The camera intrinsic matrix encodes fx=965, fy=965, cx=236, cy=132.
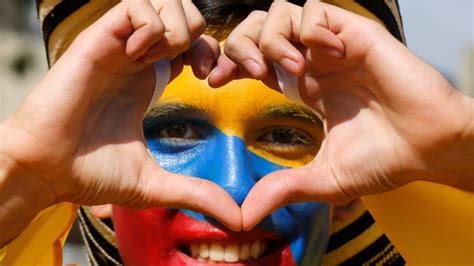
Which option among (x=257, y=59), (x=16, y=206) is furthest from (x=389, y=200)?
(x=16, y=206)

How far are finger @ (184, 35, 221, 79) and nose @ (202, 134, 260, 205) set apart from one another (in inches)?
10.3

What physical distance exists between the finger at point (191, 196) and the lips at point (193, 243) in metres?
0.24

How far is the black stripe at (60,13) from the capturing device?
7.35 feet

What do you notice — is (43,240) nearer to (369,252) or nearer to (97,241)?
(97,241)

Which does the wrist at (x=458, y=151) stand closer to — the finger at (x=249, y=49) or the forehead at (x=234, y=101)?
the finger at (x=249, y=49)

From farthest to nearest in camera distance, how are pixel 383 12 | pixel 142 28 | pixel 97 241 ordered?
pixel 97 241
pixel 383 12
pixel 142 28

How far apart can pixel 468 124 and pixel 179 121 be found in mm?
705

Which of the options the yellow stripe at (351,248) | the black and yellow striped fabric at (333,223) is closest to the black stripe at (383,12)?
the black and yellow striped fabric at (333,223)

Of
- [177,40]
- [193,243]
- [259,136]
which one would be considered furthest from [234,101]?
[177,40]

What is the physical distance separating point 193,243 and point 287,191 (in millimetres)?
372

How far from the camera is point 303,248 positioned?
208 cm

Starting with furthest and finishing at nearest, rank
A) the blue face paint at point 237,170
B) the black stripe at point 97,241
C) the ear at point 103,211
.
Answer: the black stripe at point 97,241, the ear at point 103,211, the blue face paint at point 237,170

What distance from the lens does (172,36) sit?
5.53ft

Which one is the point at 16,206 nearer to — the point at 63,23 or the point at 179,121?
the point at 179,121
